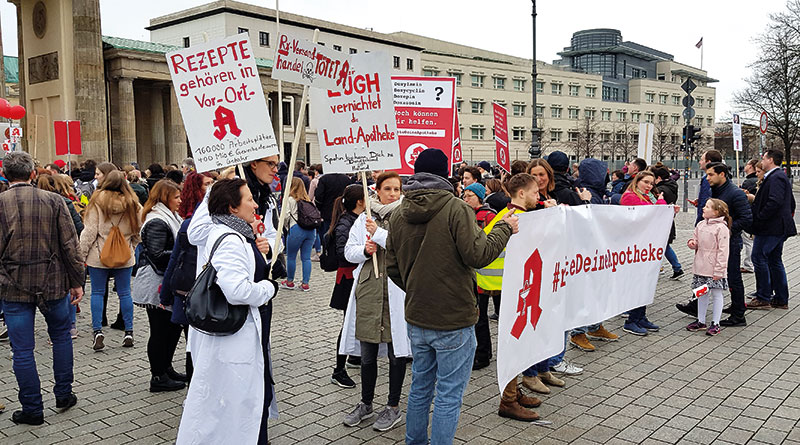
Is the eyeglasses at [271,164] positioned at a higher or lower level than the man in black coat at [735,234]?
higher

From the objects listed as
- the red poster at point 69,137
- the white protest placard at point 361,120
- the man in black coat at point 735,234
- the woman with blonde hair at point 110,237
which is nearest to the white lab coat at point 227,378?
the white protest placard at point 361,120

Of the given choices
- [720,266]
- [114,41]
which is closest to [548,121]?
[114,41]

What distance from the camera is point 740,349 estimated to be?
7227 millimetres

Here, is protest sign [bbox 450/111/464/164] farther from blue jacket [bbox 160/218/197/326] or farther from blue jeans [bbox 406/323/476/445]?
blue jeans [bbox 406/323/476/445]

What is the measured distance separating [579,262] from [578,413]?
1436mm

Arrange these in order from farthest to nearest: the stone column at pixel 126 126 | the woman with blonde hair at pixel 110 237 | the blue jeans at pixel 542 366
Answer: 1. the stone column at pixel 126 126
2. the woman with blonde hair at pixel 110 237
3. the blue jeans at pixel 542 366

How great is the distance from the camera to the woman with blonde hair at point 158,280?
19.4 feet

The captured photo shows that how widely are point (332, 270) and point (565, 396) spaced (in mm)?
2329

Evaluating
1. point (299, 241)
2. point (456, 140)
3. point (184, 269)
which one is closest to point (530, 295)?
point (184, 269)

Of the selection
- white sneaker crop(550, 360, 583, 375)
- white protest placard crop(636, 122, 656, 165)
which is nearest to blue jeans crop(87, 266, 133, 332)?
white sneaker crop(550, 360, 583, 375)

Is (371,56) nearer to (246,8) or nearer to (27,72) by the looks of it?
(27,72)

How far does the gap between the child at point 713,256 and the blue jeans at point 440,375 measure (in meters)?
4.81

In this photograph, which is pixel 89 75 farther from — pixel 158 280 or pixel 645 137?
pixel 158 280

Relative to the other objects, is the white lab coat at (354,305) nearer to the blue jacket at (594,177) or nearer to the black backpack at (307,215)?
the blue jacket at (594,177)
